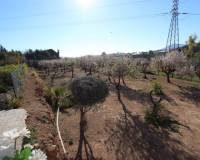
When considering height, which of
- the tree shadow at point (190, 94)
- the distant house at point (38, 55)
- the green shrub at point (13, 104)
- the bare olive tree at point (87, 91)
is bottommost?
the tree shadow at point (190, 94)

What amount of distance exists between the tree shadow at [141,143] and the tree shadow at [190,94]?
1024 centimetres

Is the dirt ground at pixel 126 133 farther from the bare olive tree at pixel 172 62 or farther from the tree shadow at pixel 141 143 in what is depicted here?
the bare olive tree at pixel 172 62

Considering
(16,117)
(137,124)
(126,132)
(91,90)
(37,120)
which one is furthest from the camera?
(137,124)

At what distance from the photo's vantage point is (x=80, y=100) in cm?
1210

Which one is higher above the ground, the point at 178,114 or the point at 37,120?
the point at 37,120

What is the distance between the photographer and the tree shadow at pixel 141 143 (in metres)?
11.0

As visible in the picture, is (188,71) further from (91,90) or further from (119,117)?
(91,90)

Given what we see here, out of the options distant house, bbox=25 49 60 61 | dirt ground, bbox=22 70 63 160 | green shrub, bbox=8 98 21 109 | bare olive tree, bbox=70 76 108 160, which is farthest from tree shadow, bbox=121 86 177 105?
distant house, bbox=25 49 60 61

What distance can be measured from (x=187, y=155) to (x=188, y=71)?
25.9 metres

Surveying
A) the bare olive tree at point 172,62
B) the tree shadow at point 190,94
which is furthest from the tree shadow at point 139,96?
the bare olive tree at point 172,62

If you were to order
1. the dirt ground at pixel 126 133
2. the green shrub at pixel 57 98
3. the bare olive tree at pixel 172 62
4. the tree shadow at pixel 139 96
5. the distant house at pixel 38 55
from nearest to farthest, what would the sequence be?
the dirt ground at pixel 126 133
the green shrub at pixel 57 98
the tree shadow at pixel 139 96
the bare olive tree at pixel 172 62
the distant house at pixel 38 55

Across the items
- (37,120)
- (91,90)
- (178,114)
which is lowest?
(178,114)

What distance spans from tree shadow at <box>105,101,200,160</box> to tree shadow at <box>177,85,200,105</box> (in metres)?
10.2

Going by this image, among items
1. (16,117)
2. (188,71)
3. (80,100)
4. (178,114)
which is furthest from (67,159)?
(188,71)
